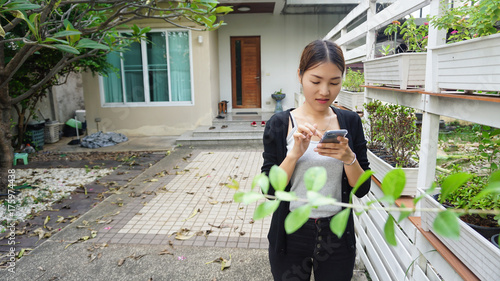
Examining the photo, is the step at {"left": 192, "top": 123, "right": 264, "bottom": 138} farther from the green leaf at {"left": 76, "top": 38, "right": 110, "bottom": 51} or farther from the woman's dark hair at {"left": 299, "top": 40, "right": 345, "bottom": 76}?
the woman's dark hair at {"left": 299, "top": 40, "right": 345, "bottom": 76}

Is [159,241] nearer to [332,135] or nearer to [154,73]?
[332,135]

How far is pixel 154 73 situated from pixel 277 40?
14.2 feet

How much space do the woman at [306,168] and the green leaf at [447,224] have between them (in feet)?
3.28

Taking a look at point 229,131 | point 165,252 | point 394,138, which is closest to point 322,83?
point 394,138

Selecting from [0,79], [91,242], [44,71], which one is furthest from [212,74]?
[91,242]

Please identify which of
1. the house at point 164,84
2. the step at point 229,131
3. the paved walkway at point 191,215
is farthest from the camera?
the house at point 164,84

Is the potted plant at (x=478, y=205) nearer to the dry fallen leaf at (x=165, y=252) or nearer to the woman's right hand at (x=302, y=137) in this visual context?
the woman's right hand at (x=302, y=137)

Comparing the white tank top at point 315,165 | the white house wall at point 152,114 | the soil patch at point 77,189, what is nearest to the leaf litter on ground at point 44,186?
the soil patch at point 77,189

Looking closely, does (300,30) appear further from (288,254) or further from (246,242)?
(288,254)

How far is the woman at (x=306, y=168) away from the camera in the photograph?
1468 millimetres

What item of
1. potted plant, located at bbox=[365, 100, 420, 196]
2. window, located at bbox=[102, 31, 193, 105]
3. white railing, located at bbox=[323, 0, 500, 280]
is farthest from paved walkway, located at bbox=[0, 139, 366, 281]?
window, located at bbox=[102, 31, 193, 105]

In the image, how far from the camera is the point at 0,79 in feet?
13.6

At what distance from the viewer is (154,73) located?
9.49m

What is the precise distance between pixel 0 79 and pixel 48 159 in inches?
143
